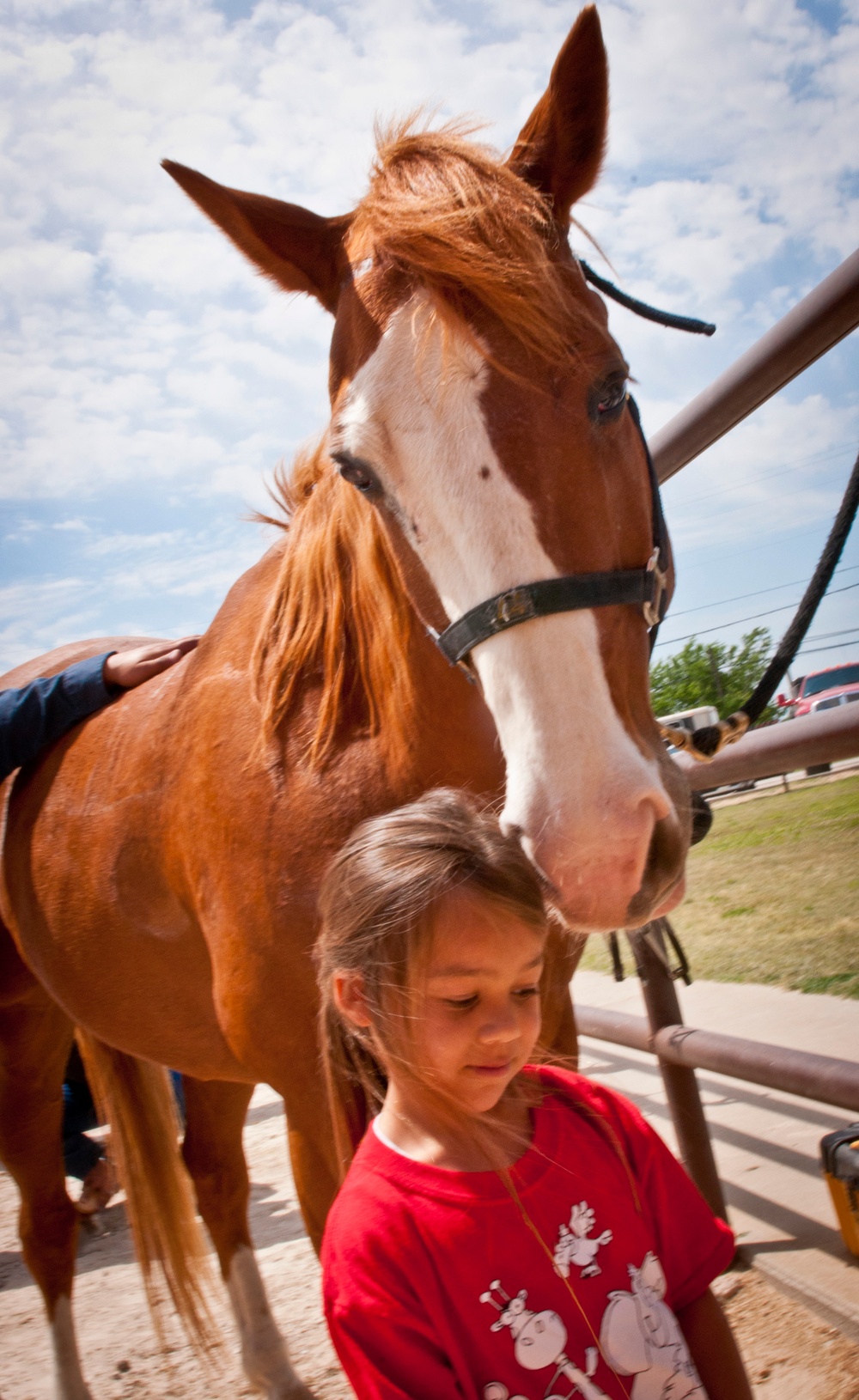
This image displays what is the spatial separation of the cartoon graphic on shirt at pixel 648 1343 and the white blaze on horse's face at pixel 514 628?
0.38m

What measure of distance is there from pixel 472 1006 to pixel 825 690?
653 inches

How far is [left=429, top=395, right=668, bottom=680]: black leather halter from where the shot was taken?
1.15 meters

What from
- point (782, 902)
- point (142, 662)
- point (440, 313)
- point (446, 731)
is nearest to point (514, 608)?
point (446, 731)

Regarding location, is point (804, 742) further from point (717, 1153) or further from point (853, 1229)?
point (717, 1153)

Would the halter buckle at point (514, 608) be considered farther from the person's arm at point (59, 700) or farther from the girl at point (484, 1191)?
the person's arm at point (59, 700)

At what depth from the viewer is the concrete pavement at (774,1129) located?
1956 millimetres

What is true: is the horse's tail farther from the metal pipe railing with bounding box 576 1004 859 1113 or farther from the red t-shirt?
the red t-shirt

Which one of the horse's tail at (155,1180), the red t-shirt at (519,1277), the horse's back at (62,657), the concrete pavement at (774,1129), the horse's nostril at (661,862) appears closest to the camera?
the red t-shirt at (519,1277)

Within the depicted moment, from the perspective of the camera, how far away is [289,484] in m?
2.07

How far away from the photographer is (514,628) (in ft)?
3.78

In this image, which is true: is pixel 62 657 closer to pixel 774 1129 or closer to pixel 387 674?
pixel 387 674

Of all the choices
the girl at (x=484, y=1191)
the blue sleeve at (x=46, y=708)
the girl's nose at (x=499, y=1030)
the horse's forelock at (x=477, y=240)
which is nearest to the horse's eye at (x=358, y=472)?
the horse's forelock at (x=477, y=240)

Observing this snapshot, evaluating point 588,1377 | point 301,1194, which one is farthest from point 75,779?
point 588,1377

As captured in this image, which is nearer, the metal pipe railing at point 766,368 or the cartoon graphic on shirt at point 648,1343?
the cartoon graphic on shirt at point 648,1343
